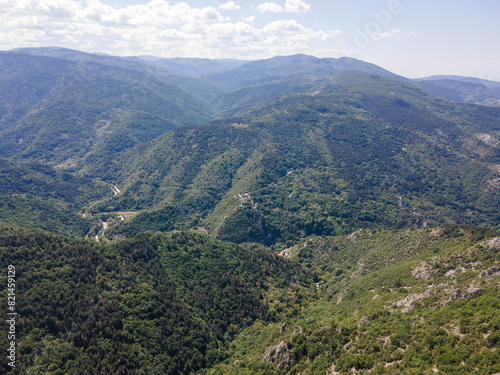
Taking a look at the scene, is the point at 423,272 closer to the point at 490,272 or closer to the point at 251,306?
the point at 490,272

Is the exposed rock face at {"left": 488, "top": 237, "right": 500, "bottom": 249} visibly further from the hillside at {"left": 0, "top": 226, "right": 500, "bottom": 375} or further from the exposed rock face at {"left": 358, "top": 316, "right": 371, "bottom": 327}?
the exposed rock face at {"left": 358, "top": 316, "right": 371, "bottom": 327}

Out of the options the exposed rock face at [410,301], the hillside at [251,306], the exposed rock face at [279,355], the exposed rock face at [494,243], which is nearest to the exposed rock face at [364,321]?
the hillside at [251,306]

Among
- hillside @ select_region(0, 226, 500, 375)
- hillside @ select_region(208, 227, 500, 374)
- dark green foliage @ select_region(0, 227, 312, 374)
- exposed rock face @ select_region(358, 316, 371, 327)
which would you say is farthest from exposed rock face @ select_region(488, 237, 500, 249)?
dark green foliage @ select_region(0, 227, 312, 374)

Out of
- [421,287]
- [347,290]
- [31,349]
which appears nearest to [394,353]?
[421,287]

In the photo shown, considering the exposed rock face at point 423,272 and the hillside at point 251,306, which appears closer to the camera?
the hillside at point 251,306

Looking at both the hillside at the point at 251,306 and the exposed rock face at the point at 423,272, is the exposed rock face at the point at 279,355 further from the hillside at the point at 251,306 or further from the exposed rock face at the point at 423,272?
the exposed rock face at the point at 423,272

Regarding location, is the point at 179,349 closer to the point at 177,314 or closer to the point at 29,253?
the point at 177,314
